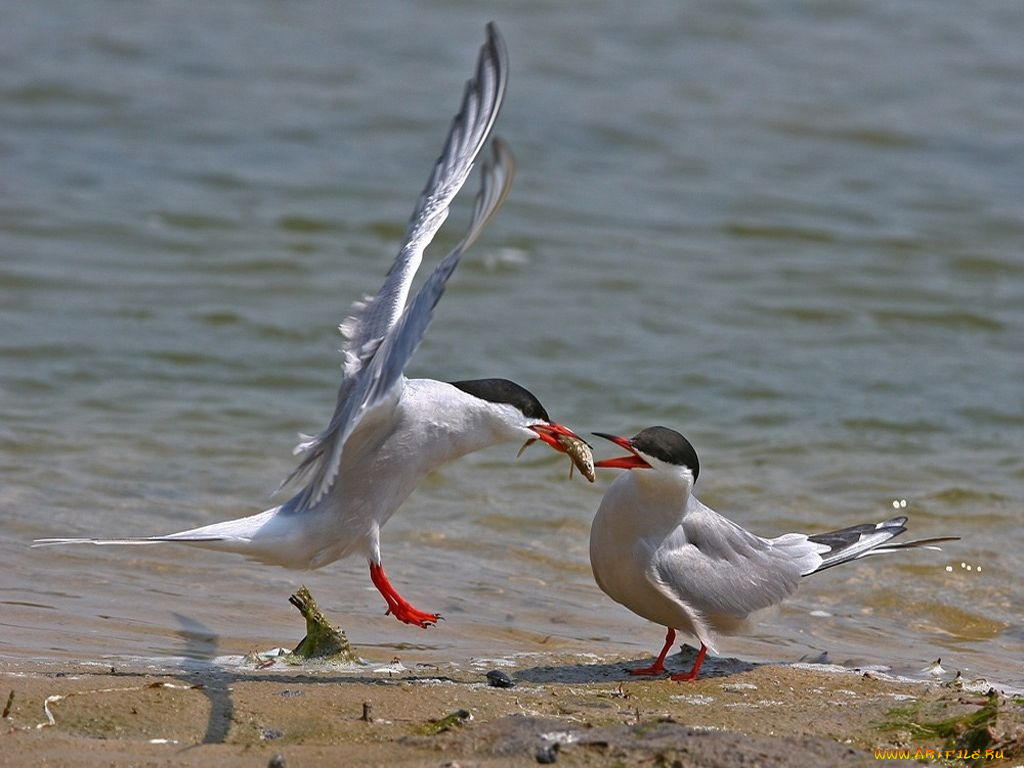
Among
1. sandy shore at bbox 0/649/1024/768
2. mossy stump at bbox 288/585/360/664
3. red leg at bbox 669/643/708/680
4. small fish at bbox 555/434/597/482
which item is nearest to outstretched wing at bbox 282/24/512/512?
mossy stump at bbox 288/585/360/664

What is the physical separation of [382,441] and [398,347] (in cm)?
65

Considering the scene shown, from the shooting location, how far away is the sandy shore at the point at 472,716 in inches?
149

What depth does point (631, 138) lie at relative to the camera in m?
14.3

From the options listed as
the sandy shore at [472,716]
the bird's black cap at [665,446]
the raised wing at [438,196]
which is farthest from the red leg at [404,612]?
the bird's black cap at [665,446]

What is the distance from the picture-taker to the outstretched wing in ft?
14.6

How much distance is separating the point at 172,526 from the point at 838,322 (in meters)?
5.47

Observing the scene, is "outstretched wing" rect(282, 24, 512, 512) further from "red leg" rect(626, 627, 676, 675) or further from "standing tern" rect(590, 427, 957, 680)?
"red leg" rect(626, 627, 676, 675)

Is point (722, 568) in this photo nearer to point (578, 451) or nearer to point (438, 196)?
point (578, 451)

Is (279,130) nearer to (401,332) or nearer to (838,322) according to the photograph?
(838,322)

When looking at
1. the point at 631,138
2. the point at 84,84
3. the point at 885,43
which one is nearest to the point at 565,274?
the point at 631,138

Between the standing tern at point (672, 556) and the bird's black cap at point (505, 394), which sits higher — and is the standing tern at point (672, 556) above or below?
below

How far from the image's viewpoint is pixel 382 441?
16.5 feet

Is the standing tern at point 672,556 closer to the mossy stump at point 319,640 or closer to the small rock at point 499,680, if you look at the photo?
the small rock at point 499,680

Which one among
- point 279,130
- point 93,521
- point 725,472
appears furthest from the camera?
point 279,130
